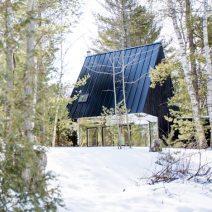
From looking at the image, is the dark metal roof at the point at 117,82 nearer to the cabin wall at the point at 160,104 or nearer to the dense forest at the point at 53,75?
the cabin wall at the point at 160,104

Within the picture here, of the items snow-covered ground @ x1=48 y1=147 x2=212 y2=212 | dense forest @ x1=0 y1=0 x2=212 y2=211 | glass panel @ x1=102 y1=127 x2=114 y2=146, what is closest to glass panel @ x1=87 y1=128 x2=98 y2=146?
glass panel @ x1=102 y1=127 x2=114 y2=146

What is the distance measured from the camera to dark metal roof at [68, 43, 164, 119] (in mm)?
21922

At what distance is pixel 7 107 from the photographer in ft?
12.2

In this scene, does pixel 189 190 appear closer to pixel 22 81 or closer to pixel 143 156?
pixel 22 81

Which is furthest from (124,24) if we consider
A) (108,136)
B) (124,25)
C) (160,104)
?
(108,136)

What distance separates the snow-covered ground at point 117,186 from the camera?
19.2 feet

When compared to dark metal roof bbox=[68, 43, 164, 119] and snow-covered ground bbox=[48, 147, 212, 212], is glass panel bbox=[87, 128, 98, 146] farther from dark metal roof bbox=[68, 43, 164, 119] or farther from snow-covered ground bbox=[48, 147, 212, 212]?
snow-covered ground bbox=[48, 147, 212, 212]

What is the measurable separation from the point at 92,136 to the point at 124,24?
46.6ft

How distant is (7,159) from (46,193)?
0.47 metres

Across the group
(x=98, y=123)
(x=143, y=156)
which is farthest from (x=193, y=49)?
(x=143, y=156)

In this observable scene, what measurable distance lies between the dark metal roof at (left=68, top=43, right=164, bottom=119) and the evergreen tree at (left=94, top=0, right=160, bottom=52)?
8.68m

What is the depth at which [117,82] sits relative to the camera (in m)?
22.8

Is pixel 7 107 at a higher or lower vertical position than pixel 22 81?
lower

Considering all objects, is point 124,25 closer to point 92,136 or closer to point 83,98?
point 83,98
